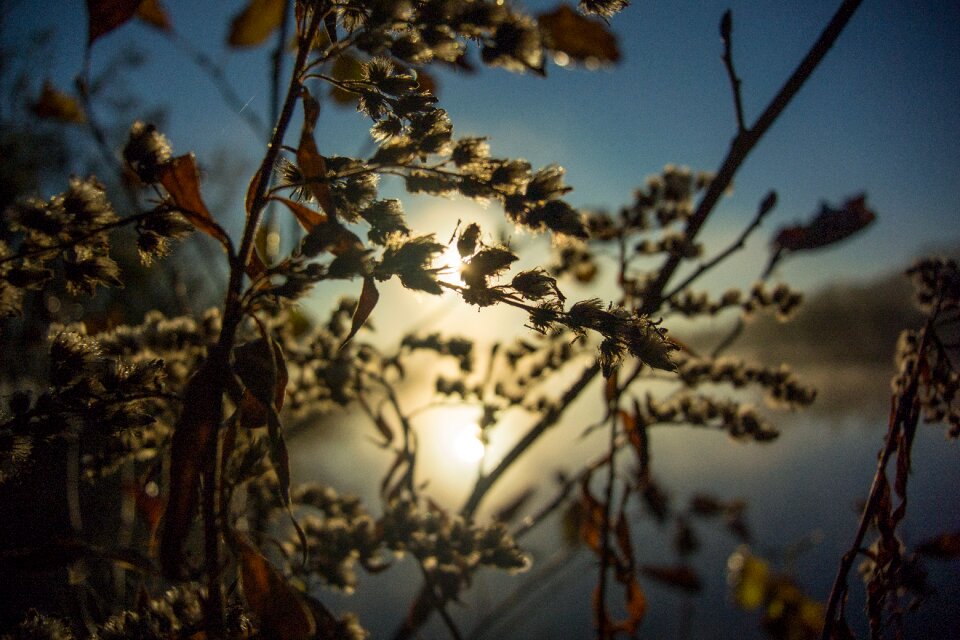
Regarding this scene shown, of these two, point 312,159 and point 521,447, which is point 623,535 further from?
point 312,159

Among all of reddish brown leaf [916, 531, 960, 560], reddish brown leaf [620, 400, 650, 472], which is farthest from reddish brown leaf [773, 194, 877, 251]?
reddish brown leaf [916, 531, 960, 560]

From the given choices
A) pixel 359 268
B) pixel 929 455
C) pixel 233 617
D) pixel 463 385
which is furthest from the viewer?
pixel 929 455

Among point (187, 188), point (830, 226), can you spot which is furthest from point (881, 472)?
point (187, 188)

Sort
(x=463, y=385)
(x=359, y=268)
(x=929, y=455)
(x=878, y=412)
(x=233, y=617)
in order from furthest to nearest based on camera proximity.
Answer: (x=878, y=412)
(x=929, y=455)
(x=463, y=385)
(x=233, y=617)
(x=359, y=268)

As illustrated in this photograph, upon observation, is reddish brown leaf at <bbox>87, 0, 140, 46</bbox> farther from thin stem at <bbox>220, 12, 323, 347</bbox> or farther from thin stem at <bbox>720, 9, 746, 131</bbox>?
thin stem at <bbox>720, 9, 746, 131</bbox>

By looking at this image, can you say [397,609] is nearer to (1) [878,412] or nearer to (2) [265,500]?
(2) [265,500]

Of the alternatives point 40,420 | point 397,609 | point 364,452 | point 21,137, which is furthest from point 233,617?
point 21,137
